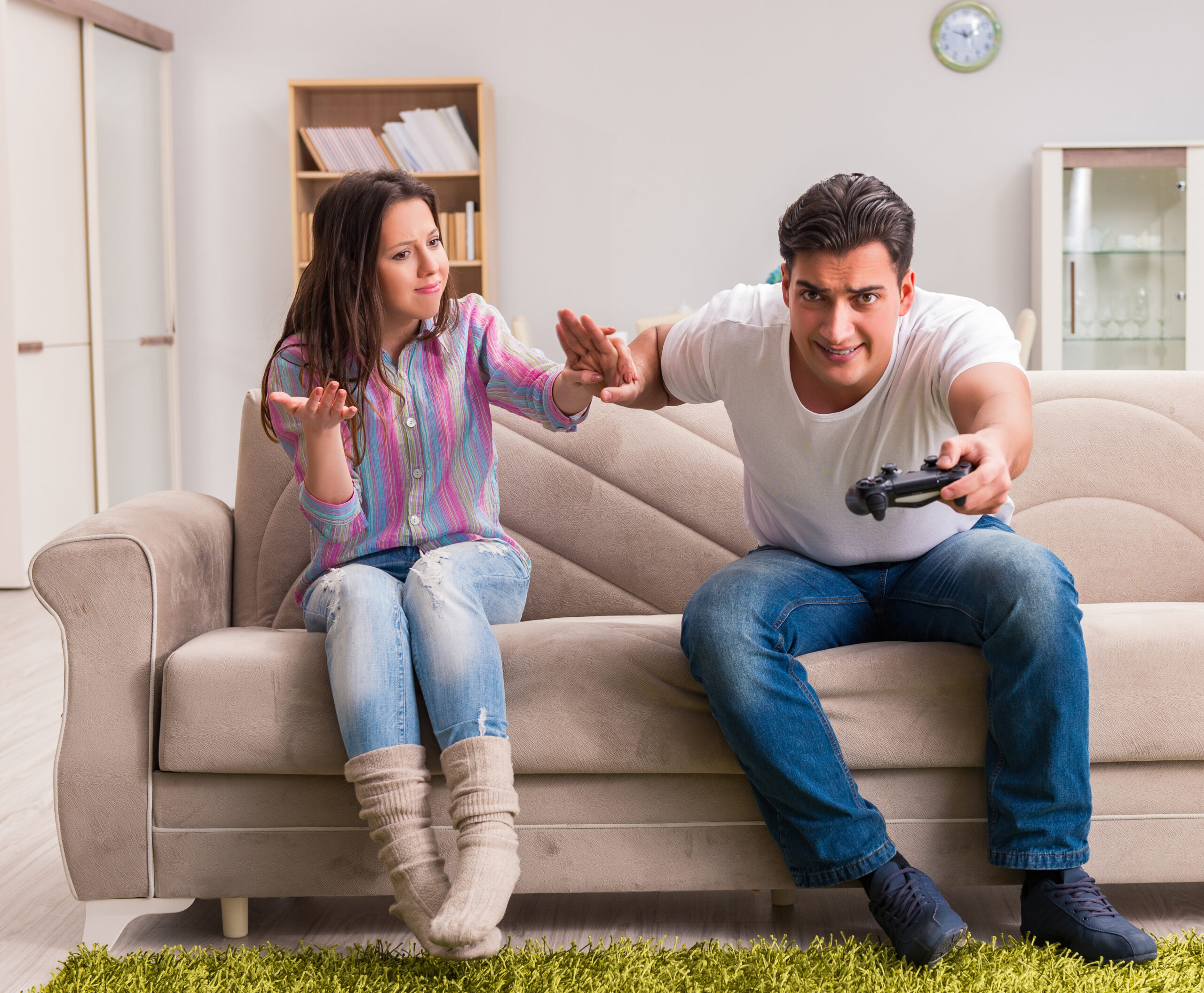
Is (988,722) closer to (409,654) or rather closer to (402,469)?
(409,654)

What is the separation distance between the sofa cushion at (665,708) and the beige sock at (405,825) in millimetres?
86

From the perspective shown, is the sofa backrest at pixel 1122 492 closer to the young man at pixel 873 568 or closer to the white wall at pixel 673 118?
the young man at pixel 873 568

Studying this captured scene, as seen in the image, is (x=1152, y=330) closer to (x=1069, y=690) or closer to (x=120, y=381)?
(x=1069, y=690)

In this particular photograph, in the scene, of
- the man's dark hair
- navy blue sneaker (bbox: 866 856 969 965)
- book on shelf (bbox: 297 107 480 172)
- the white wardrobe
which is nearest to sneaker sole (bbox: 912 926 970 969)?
navy blue sneaker (bbox: 866 856 969 965)

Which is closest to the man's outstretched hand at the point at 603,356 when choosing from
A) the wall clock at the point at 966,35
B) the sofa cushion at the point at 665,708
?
the sofa cushion at the point at 665,708

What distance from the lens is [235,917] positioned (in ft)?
4.69

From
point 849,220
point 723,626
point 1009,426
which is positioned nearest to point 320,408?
point 723,626

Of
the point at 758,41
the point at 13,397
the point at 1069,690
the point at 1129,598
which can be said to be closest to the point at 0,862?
the point at 1069,690

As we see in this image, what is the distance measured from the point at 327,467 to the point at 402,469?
156 millimetres

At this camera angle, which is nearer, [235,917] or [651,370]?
A: [235,917]

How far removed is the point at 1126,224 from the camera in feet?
13.8

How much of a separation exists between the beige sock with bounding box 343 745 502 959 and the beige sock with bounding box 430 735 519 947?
0.09 feet

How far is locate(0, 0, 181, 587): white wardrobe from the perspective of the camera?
379 cm

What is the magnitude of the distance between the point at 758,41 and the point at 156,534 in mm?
3743
